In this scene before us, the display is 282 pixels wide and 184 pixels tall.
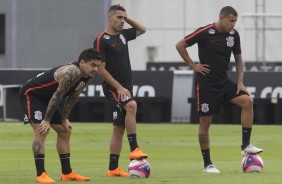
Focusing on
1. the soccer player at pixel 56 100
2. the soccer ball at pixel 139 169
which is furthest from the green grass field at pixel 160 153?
the soccer player at pixel 56 100

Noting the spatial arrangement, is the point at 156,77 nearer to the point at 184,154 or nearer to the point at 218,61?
the point at 184,154

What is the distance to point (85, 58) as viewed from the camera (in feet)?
43.6

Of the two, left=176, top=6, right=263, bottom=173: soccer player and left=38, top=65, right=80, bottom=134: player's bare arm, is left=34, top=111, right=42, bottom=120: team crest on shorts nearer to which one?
left=38, top=65, right=80, bottom=134: player's bare arm

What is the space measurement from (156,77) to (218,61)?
14.4 m

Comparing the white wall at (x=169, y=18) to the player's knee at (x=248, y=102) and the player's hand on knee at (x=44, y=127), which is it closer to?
the player's knee at (x=248, y=102)

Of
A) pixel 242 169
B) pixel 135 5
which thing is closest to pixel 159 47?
pixel 135 5

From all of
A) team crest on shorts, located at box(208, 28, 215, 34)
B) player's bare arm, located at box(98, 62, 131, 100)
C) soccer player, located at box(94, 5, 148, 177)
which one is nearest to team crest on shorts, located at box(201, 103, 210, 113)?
team crest on shorts, located at box(208, 28, 215, 34)

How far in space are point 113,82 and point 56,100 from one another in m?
1.35

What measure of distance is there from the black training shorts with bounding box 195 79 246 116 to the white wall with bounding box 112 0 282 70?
2916 centimetres

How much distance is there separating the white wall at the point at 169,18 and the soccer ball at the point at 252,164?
29.5 meters

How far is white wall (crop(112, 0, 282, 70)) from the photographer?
45094 millimetres

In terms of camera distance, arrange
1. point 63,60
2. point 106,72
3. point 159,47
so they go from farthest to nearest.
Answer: point 159,47 → point 63,60 → point 106,72

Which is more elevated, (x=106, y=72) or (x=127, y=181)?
(x=106, y=72)

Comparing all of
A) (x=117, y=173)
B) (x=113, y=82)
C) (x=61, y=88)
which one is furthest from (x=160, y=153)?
(x=61, y=88)
